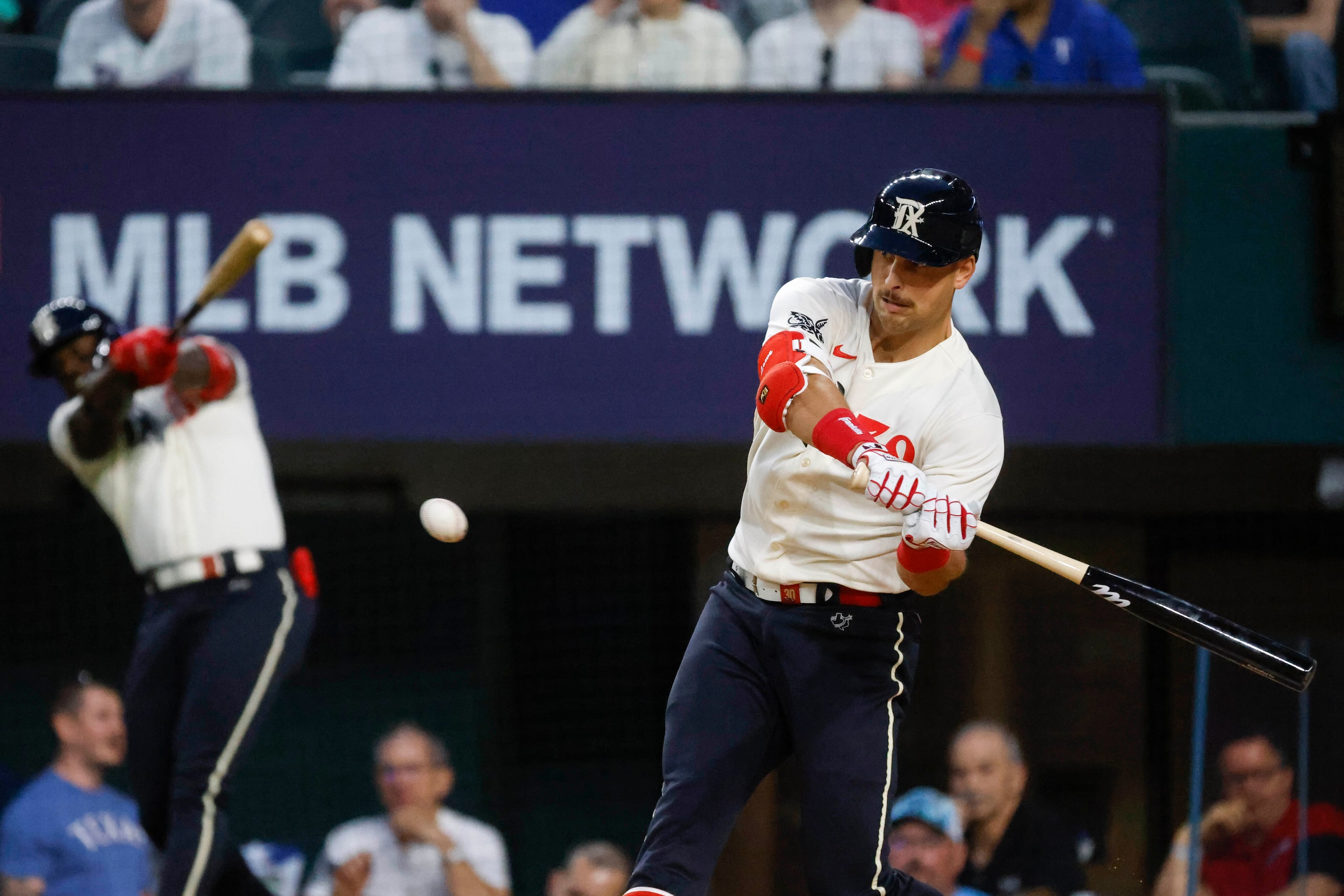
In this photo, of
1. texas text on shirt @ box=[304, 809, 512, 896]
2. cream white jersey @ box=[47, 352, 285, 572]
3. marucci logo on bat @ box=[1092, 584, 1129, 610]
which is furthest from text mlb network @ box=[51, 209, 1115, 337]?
marucci logo on bat @ box=[1092, 584, 1129, 610]

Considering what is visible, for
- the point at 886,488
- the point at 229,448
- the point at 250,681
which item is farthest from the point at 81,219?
the point at 886,488

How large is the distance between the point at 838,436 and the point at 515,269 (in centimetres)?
271

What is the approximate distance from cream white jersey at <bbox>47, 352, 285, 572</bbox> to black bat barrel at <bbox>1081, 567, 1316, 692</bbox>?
222 centimetres

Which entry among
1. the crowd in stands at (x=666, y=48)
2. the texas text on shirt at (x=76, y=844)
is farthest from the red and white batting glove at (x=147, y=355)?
the texas text on shirt at (x=76, y=844)

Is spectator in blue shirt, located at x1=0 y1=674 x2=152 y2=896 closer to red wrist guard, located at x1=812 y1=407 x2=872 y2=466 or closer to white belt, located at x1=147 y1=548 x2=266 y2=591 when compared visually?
white belt, located at x1=147 y1=548 x2=266 y2=591

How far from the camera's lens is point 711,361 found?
5.32 metres

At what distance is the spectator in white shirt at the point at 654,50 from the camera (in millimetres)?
5480

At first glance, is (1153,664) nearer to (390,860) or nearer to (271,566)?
(390,860)

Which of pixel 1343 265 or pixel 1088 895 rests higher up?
pixel 1343 265

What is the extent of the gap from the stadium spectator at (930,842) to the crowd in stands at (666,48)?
7.29 feet

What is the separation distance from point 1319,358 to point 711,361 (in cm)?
189

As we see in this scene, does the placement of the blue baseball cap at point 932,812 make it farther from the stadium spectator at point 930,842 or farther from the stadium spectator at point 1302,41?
the stadium spectator at point 1302,41

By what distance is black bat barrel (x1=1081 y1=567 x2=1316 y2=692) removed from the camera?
3.00 meters

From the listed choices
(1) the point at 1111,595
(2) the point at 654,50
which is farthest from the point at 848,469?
(2) the point at 654,50
